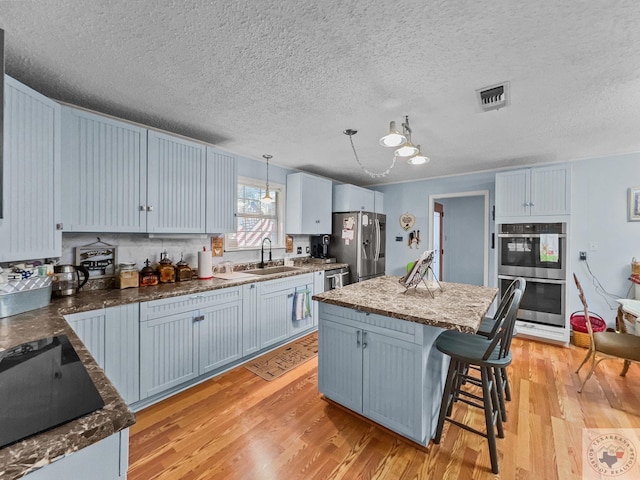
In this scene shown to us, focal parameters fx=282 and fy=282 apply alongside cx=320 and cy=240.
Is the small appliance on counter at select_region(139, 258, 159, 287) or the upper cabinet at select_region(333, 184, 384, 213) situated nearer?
the small appliance on counter at select_region(139, 258, 159, 287)

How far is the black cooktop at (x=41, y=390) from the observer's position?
0.70 meters

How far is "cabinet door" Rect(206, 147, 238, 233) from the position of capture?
2.83m

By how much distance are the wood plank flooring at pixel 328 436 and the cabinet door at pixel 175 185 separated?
58.1 inches

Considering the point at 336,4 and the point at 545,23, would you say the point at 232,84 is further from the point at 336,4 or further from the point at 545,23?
the point at 545,23

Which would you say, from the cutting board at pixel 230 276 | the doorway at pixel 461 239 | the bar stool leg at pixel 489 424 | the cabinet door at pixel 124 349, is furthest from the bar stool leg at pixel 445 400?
the doorway at pixel 461 239

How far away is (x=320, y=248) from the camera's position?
464 cm

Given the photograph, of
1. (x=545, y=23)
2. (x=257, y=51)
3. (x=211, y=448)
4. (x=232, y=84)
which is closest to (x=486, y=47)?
(x=545, y=23)

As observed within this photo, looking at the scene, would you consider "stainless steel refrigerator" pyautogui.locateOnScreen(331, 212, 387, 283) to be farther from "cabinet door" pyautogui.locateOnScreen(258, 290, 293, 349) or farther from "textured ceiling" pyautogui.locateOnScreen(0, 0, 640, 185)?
"textured ceiling" pyautogui.locateOnScreen(0, 0, 640, 185)

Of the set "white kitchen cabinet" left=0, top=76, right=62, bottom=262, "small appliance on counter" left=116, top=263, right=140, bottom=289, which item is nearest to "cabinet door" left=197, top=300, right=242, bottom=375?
"small appliance on counter" left=116, top=263, right=140, bottom=289

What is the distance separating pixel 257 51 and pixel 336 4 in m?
0.53

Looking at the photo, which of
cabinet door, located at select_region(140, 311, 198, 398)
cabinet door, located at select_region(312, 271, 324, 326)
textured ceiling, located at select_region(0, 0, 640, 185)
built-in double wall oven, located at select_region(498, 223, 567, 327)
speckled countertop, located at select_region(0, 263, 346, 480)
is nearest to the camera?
speckled countertop, located at select_region(0, 263, 346, 480)

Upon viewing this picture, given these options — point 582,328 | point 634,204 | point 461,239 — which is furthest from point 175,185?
point 461,239

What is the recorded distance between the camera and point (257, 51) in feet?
5.06

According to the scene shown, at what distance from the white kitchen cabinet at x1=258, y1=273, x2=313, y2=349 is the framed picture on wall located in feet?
12.8
